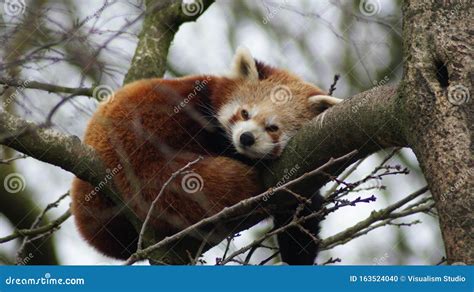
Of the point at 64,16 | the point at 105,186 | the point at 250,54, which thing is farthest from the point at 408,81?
the point at 250,54

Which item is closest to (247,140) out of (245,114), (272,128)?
(272,128)

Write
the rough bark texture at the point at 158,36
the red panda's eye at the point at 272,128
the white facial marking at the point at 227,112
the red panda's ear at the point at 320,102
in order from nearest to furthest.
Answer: the red panda's ear at the point at 320,102 → the red panda's eye at the point at 272,128 → the white facial marking at the point at 227,112 → the rough bark texture at the point at 158,36

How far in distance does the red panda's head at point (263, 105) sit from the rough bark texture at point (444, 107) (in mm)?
1876

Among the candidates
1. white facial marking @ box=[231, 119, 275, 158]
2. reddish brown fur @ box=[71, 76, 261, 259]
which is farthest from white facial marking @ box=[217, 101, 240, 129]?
reddish brown fur @ box=[71, 76, 261, 259]

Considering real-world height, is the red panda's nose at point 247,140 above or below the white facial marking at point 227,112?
below

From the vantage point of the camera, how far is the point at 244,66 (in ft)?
21.1

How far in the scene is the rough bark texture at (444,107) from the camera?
10.5ft

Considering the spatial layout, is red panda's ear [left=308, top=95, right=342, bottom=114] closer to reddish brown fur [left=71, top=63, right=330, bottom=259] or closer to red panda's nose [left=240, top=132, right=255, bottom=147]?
reddish brown fur [left=71, top=63, right=330, bottom=259]

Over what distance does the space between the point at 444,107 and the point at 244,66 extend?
10.7ft

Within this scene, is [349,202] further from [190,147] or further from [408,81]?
[190,147]

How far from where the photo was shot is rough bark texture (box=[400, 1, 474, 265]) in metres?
3.21

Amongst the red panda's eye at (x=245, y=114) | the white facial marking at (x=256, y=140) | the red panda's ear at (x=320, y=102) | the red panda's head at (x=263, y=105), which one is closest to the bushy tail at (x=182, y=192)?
the white facial marking at (x=256, y=140)

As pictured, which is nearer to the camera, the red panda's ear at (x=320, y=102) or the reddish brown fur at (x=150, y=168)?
the reddish brown fur at (x=150, y=168)

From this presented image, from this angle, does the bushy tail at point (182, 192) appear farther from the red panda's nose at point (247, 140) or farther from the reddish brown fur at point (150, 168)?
the red panda's nose at point (247, 140)
